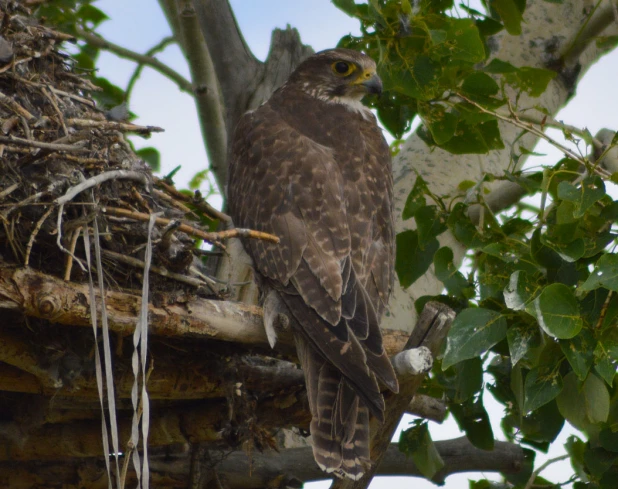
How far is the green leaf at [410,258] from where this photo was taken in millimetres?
4426

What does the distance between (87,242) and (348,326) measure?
3.19 ft

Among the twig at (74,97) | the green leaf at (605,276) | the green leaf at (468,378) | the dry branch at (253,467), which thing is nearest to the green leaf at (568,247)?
the green leaf at (605,276)

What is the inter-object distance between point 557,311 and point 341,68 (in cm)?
233

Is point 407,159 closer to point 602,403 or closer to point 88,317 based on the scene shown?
point 602,403

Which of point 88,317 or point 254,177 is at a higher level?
point 254,177

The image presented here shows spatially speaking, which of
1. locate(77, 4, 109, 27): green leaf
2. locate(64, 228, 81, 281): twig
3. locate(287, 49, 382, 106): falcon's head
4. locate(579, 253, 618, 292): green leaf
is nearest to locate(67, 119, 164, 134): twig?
locate(64, 228, 81, 281): twig

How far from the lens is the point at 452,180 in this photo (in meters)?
5.30

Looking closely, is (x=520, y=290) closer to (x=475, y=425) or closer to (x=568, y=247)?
(x=568, y=247)

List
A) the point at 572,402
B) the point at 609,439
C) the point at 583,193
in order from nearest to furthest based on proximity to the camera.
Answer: the point at 583,193
the point at 572,402
the point at 609,439

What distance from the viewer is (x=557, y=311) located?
327 centimetres

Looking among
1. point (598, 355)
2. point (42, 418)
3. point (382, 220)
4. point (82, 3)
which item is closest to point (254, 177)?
point (382, 220)

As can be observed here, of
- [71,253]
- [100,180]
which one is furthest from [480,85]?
[71,253]

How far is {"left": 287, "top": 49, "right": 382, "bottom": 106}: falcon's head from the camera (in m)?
5.05

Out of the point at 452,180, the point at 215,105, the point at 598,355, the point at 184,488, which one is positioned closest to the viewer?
the point at 598,355
